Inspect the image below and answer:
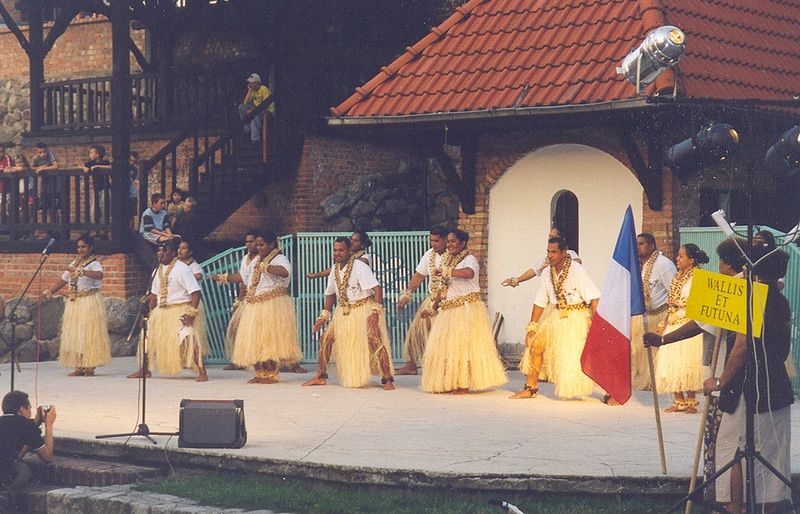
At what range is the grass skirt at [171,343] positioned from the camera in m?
16.5

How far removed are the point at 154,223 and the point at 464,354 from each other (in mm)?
7103

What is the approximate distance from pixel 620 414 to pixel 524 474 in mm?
3566

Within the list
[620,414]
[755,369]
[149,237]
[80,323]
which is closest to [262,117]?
[149,237]

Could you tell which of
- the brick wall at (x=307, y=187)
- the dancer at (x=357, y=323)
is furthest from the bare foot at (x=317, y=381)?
the brick wall at (x=307, y=187)

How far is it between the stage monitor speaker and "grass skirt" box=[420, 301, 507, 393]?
398cm

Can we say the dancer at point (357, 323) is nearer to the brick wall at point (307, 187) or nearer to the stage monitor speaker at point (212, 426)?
the stage monitor speaker at point (212, 426)

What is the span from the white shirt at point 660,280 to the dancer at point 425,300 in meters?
2.18

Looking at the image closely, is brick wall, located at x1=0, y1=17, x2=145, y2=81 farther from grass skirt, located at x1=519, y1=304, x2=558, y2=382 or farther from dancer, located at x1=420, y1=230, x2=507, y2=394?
grass skirt, located at x1=519, y1=304, x2=558, y2=382

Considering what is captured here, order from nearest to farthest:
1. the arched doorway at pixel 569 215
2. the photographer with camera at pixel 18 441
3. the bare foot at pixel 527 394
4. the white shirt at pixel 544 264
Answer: the photographer with camera at pixel 18 441 < the white shirt at pixel 544 264 < the bare foot at pixel 527 394 < the arched doorway at pixel 569 215

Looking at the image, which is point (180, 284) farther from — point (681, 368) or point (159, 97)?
point (159, 97)

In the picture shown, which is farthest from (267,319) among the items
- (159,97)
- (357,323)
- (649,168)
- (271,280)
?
(159,97)

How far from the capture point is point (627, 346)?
34.1ft

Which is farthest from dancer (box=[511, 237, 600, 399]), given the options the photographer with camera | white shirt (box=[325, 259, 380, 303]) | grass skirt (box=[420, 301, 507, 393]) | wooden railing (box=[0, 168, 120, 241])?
wooden railing (box=[0, 168, 120, 241])

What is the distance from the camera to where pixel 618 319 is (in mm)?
10469
